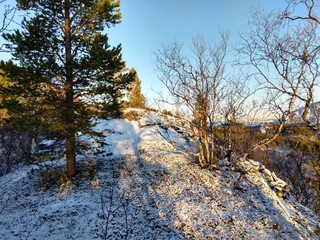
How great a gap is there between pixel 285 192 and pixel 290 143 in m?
16.1

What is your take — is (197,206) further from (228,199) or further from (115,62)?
(115,62)

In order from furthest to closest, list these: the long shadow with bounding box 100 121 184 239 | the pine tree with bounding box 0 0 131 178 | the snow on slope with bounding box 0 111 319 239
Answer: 1. the pine tree with bounding box 0 0 131 178
2. the snow on slope with bounding box 0 111 319 239
3. the long shadow with bounding box 100 121 184 239

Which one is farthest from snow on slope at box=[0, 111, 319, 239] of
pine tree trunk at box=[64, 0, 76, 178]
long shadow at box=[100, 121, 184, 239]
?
pine tree trunk at box=[64, 0, 76, 178]

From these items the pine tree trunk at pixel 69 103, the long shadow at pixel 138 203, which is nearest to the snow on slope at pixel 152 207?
the long shadow at pixel 138 203

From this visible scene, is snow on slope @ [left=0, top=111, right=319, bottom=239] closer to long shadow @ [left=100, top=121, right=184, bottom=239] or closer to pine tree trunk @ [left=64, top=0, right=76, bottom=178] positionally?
long shadow @ [left=100, top=121, right=184, bottom=239]

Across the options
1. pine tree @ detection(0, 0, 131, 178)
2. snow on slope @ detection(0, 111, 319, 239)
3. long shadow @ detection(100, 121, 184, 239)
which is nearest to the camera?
long shadow @ detection(100, 121, 184, 239)

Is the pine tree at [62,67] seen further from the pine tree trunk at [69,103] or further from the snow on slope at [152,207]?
the snow on slope at [152,207]

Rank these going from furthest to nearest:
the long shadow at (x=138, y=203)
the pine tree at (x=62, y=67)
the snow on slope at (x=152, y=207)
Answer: the pine tree at (x=62, y=67) < the snow on slope at (x=152, y=207) < the long shadow at (x=138, y=203)

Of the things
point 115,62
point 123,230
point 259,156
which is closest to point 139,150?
point 115,62

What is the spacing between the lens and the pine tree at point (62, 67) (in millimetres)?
9195

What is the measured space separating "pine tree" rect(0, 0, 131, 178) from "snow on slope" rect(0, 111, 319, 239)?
228 cm

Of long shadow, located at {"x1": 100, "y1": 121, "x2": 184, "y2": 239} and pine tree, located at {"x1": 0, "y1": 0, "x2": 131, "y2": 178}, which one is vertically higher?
pine tree, located at {"x1": 0, "y1": 0, "x2": 131, "y2": 178}

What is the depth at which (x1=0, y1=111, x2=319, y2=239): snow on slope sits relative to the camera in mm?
7094

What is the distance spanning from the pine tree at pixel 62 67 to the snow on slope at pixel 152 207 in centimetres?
228
